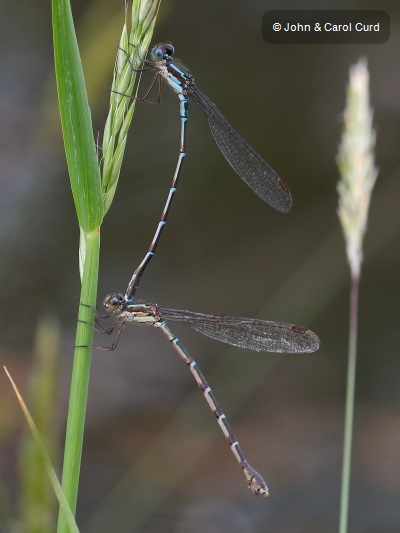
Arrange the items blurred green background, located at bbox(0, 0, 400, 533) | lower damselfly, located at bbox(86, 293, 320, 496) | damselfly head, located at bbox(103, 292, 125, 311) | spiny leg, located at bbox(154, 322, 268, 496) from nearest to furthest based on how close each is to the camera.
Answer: damselfly head, located at bbox(103, 292, 125, 311) < spiny leg, located at bbox(154, 322, 268, 496) < lower damselfly, located at bbox(86, 293, 320, 496) < blurred green background, located at bbox(0, 0, 400, 533)

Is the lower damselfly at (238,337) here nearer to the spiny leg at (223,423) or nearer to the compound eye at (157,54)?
the spiny leg at (223,423)

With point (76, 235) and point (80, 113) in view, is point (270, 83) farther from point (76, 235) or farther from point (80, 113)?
A: point (80, 113)

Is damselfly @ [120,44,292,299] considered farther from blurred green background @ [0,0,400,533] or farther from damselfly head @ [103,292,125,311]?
blurred green background @ [0,0,400,533]

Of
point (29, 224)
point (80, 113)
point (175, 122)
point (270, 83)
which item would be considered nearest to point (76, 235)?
point (175, 122)

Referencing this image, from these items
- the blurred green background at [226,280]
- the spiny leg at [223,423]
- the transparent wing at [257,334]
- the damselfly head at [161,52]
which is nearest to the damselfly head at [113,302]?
the spiny leg at [223,423]

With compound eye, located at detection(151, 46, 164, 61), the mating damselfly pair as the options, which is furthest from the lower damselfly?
compound eye, located at detection(151, 46, 164, 61)

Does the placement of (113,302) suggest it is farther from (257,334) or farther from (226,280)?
(226,280)
